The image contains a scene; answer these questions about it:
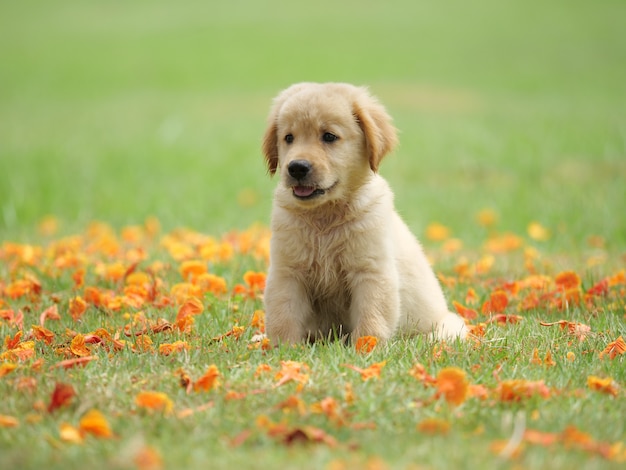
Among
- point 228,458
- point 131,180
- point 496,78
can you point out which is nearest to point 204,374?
point 228,458

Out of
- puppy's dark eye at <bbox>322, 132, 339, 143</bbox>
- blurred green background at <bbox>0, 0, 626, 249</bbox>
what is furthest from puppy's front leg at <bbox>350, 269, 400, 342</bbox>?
blurred green background at <bbox>0, 0, 626, 249</bbox>

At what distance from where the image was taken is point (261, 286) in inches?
204

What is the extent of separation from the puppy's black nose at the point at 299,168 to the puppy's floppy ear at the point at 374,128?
15.6 inches

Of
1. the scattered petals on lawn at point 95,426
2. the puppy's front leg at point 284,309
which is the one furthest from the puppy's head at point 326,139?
the scattered petals on lawn at point 95,426

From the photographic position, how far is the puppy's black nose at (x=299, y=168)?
3.95 m

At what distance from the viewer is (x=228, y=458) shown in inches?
104

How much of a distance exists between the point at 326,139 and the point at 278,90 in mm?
9769

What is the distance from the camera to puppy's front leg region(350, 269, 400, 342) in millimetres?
3992

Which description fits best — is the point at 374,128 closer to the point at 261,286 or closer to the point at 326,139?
the point at 326,139

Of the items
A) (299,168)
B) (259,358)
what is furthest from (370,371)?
(299,168)

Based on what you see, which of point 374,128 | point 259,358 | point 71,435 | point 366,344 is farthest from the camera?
point 374,128

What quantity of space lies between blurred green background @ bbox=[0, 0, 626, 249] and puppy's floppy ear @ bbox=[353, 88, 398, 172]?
11.7ft

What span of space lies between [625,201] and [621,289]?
369 cm

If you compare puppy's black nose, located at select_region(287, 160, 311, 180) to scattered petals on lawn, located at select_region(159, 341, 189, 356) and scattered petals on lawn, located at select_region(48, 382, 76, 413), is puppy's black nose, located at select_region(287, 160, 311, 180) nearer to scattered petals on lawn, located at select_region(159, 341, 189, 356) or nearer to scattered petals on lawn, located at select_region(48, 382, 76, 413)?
scattered petals on lawn, located at select_region(159, 341, 189, 356)
